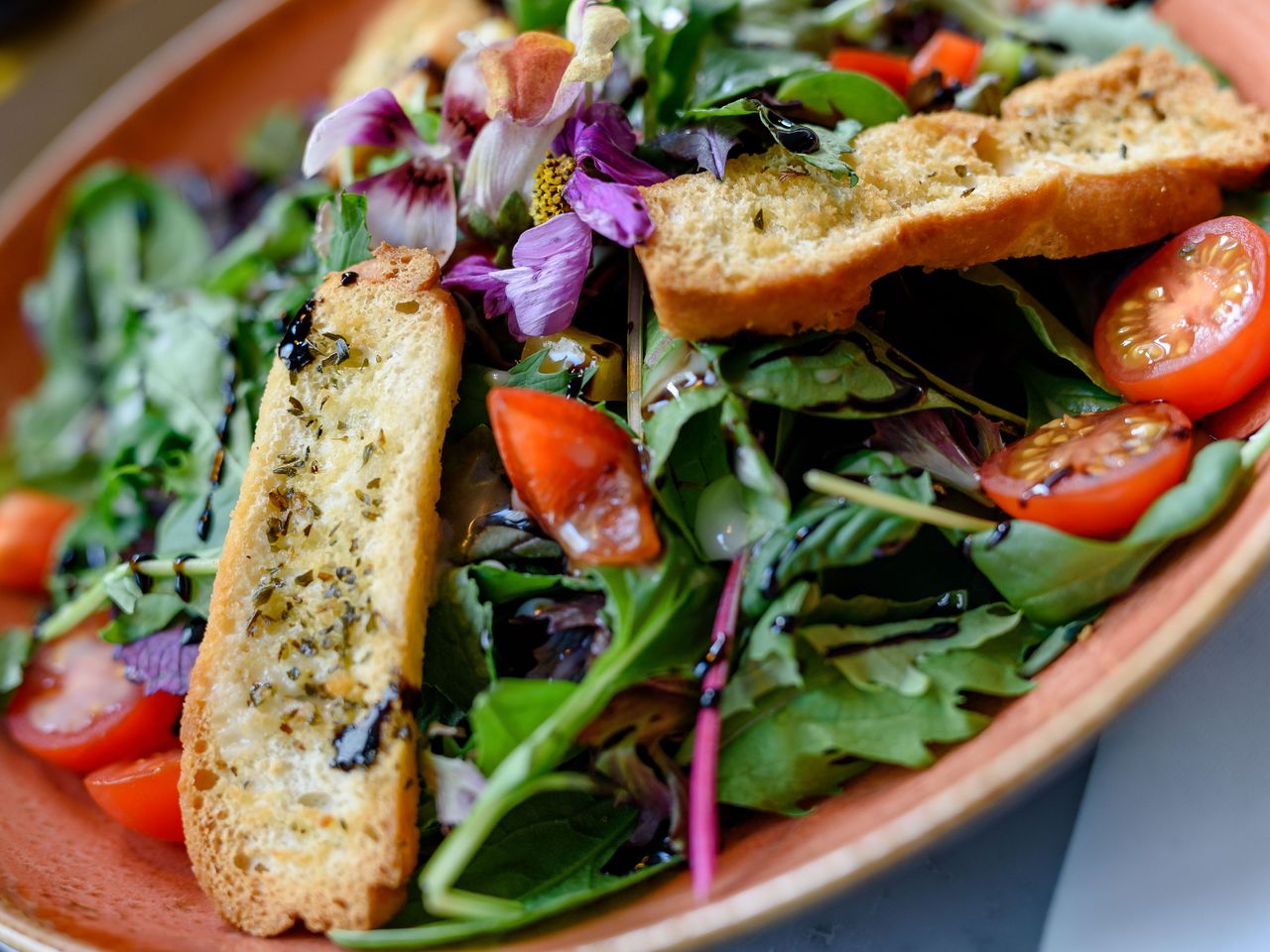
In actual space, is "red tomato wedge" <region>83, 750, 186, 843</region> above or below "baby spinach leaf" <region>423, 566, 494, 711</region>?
below

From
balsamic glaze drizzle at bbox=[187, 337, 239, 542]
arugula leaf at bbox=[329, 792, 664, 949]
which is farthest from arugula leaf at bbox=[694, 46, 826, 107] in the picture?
arugula leaf at bbox=[329, 792, 664, 949]

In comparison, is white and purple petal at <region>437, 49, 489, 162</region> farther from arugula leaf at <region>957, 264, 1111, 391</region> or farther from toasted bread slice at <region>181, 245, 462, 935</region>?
arugula leaf at <region>957, 264, 1111, 391</region>

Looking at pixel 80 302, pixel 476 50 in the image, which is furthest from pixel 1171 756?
pixel 80 302

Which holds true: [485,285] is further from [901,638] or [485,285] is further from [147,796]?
[147,796]

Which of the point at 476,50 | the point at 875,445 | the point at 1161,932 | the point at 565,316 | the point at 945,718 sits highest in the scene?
the point at 476,50

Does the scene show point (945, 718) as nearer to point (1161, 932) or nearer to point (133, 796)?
point (1161, 932)

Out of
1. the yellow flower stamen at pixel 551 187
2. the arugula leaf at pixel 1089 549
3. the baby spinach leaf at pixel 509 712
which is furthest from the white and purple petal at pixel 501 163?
the arugula leaf at pixel 1089 549

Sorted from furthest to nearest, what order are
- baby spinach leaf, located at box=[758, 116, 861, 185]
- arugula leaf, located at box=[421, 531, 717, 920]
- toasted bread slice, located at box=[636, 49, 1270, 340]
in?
1. baby spinach leaf, located at box=[758, 116, 861, 185]
2. toasted bread slice, located at box=[636, 49, 1270, 340]
3. arugula leaf, located at box=[421, 531, 717, 920]
